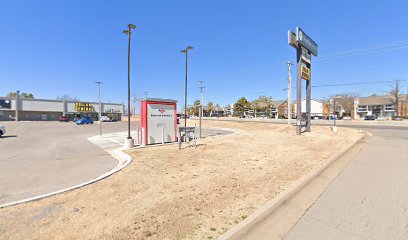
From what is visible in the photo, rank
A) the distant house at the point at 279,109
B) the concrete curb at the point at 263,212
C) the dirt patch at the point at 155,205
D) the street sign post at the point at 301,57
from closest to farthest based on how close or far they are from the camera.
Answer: the concrete curb at the point at 263,212
the dirt patch at the point at 155,205
the street sign post at the point at 301,57
the distant house at the point at 279,109

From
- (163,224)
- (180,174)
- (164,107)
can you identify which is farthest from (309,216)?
(164,107)

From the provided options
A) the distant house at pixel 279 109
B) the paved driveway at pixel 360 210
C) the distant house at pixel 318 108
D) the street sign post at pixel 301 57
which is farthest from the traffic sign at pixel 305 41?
the distant house at pixel 279 109

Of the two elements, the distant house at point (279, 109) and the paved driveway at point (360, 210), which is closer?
the paved driveway at point (360, 210)

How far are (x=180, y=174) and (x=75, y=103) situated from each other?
6741 centimetres

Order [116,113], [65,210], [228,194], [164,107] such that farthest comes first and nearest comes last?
1. [116,113]
2. [164,107]
3. [228,194]
4. [65,210]

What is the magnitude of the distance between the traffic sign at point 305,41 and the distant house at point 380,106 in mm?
62719

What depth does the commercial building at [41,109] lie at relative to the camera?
55031 mm

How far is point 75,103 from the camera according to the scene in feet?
206

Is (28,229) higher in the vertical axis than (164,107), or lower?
Answer: lower

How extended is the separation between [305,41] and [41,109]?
66224 mm

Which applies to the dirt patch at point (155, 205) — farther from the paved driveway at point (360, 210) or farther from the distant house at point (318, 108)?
the distant house at point (318, 108)

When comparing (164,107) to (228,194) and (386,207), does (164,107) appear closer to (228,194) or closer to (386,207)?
(228,194)

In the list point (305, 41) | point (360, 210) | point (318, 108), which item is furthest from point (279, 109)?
point (360, 210)

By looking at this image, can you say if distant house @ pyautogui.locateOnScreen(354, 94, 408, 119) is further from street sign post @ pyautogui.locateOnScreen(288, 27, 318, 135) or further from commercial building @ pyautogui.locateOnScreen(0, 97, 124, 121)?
commercial building @ pyautogui.locateOnScreen(0, 97, 124, 121)
